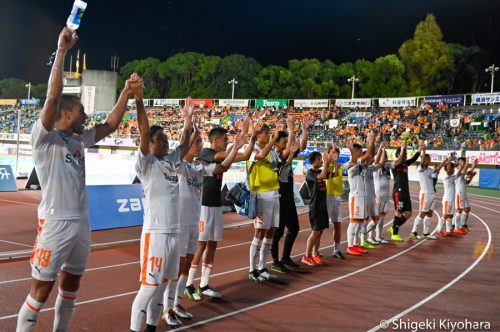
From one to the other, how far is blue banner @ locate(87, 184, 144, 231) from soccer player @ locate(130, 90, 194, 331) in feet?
25.7

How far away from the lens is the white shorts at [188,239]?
18.0 feet

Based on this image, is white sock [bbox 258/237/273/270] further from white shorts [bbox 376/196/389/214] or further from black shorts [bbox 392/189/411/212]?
black shorts [bbox 392/189/411/212]

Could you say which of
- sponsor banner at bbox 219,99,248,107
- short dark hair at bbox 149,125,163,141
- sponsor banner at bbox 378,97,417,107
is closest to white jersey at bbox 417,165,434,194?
short dark hair at bbox 149,125,163,141

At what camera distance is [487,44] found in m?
73.6

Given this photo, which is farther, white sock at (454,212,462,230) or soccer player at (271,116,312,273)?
white sock at (454,212,462,230)

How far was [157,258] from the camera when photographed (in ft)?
14.5

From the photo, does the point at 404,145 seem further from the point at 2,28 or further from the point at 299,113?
the point at 2,28

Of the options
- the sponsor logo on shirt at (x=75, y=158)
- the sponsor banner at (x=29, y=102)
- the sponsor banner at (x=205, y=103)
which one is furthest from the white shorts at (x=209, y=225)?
the sponsor banner at (x=29, y=102)

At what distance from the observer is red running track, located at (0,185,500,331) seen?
5.83 meters

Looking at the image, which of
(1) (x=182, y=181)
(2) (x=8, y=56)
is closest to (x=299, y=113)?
(1) (x=182, y=181)

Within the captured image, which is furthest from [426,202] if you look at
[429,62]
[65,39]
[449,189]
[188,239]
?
[429,62]

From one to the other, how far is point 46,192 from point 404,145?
9.49m

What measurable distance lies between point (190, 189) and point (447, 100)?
149ft

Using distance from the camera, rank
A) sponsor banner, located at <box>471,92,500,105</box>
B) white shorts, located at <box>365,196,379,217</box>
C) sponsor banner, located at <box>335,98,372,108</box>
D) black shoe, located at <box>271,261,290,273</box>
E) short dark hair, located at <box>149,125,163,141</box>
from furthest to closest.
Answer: sponsor banner, located at <box>335,98,372,108</box> → sponsor banner, located at <box>471,92,500,105</box> → white shorts, located at <box>365,196,379,217</box> → black shoe, located at <box>271,261,290,273</box> → short dark hair, located at <box>149,125,163,141</box>
